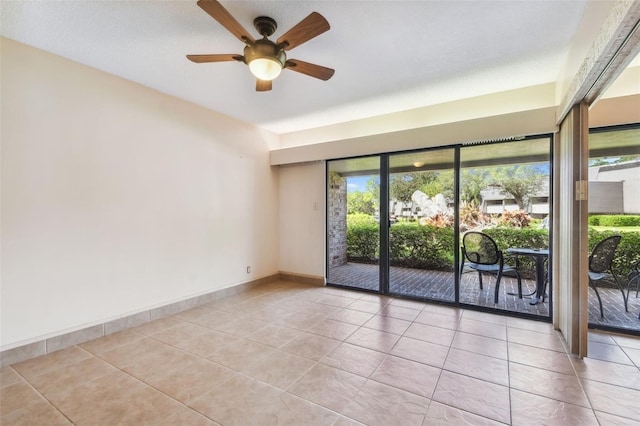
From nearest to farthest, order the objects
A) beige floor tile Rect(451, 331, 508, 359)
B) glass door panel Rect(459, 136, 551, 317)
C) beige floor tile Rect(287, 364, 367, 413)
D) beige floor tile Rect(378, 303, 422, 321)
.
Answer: beige floor tile Rect(287, 364, 367, 413) → beige floor tile Rect(451, 331, 508, 359) → beige floor tile Rect(378, 303, 422, 321) → glass door panel Rect(459, 136, 551, 317)

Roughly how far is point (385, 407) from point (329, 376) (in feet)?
1.63

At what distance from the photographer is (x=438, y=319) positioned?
3309 millimetres

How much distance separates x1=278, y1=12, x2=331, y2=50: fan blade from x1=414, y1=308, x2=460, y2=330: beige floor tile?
10.1ft

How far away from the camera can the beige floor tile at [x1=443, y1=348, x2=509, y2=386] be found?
2154 millimetres

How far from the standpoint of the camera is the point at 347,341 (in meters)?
2.76

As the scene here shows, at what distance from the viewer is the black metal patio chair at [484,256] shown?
12.5 feet

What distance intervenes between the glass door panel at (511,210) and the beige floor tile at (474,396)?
182cm

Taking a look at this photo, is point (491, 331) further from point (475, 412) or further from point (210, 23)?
point (210, 23)

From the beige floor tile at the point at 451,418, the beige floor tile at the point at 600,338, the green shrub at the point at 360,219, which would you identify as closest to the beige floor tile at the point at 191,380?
the beige floor tile at the point at 451,418

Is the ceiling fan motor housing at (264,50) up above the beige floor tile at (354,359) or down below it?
above

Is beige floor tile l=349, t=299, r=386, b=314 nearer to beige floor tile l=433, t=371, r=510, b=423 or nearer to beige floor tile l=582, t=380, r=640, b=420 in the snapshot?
beige floor tile l=433, t=371, r=510, b=423

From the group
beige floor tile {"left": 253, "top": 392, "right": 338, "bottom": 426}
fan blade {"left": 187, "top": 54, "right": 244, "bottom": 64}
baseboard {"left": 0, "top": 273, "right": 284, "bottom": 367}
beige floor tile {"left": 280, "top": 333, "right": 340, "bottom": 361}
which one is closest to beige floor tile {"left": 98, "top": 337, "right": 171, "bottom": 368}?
baseboard {"left": 0, "top": 273, "right": 284, "bottom": 367}

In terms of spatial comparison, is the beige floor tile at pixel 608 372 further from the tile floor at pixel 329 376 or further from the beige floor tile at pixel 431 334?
the beige floor tile at pixel 431 334

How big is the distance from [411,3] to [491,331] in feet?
10.4
